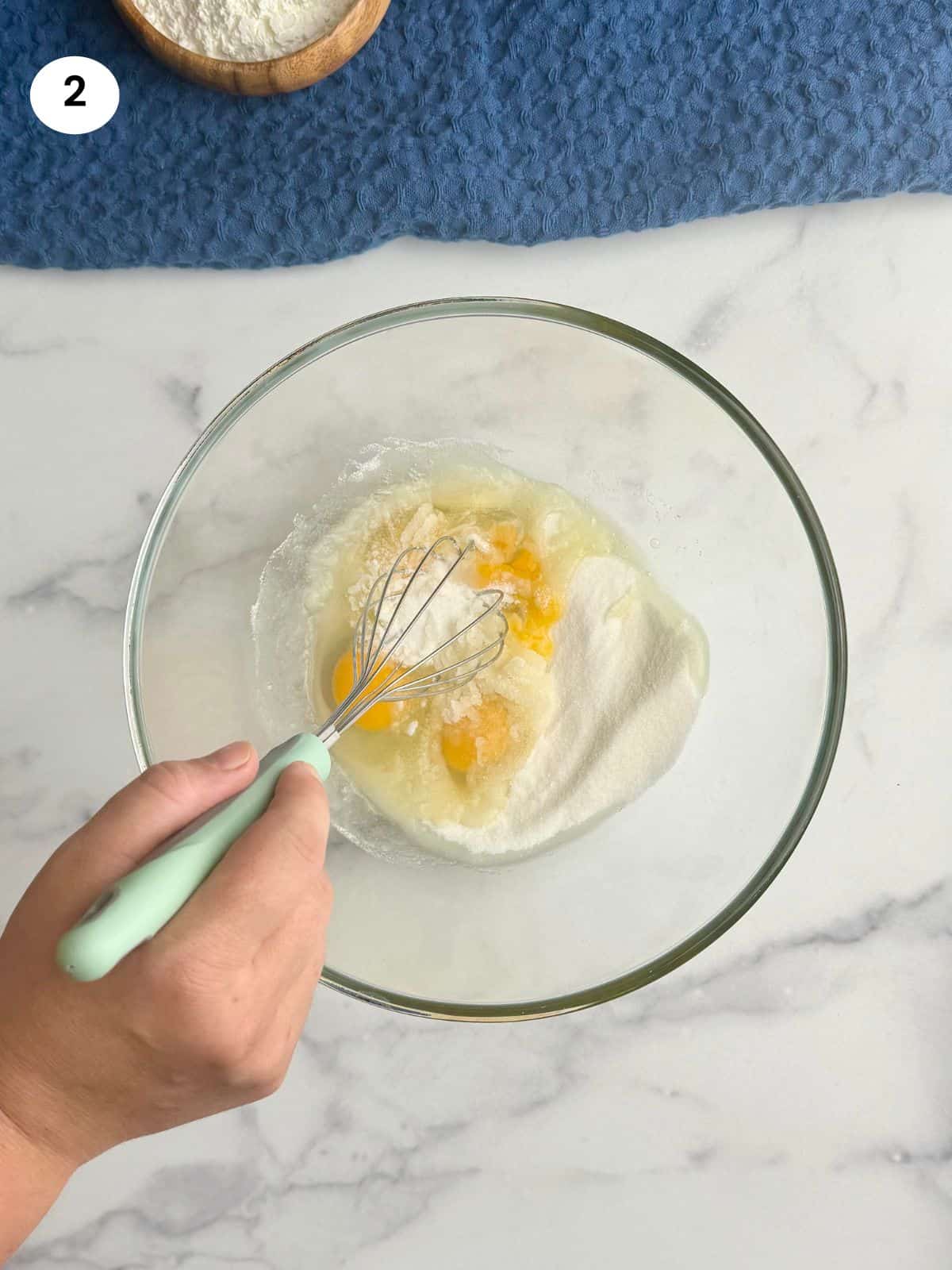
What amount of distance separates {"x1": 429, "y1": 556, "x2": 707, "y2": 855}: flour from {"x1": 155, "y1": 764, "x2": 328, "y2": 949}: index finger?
0.28 m

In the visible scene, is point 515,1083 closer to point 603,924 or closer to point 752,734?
point 603,924

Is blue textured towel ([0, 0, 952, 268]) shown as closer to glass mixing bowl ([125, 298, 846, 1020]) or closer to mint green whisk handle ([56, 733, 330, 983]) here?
glass mixing bowl ([125, 298, 846, 1020])

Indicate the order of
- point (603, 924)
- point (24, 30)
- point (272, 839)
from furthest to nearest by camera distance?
point (24, 30) → point (603, 924) → point (272, 839)

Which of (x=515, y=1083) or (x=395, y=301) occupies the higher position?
(x=395, y=301)

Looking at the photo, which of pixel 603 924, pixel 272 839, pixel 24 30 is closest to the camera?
pixel 272 839

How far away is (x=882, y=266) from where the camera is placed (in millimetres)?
1029

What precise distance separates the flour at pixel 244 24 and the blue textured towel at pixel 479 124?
2.0 inches

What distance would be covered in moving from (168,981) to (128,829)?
0.29 feet

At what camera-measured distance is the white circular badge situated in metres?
0.97

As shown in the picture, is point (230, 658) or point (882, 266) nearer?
point (230, 658)

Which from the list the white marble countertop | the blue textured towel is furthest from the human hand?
the blue textured towel

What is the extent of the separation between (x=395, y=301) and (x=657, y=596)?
1.18 ft

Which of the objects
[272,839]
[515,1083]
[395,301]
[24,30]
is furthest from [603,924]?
[24,30]

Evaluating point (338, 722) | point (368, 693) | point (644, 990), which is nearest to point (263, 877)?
point (338, 722)
